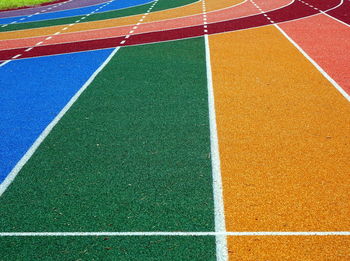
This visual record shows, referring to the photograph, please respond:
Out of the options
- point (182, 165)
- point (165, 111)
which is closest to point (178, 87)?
point (165, 111)

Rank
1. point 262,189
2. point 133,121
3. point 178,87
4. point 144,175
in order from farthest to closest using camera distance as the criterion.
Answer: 1. point 178,87
2. point 133,121
3. point 144,175
4. point 262,189

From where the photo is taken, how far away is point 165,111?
736 cm

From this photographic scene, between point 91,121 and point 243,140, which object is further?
point 91,121

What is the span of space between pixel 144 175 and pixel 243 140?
1.60 metres

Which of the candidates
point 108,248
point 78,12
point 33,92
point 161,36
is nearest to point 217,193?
point 108,248

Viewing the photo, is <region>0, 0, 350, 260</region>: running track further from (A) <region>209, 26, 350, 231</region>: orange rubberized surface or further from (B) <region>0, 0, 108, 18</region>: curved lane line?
(B) <region>0, 0, 108, 18</region>: curved lane line

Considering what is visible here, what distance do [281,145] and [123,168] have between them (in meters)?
2.09

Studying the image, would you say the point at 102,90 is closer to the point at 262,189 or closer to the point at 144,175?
the point at 144,175

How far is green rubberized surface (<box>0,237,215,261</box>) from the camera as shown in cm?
400

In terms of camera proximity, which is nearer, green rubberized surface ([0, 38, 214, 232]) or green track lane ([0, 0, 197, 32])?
green rubberized surface ([0, 38, 214, 232])

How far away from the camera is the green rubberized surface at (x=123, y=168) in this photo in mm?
4586

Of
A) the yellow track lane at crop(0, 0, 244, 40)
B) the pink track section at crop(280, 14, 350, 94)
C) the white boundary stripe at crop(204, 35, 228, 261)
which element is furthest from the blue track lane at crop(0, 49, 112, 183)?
the pink track section at crop(280, 14, 350, 94)

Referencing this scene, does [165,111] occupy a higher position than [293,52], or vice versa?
[165,111]

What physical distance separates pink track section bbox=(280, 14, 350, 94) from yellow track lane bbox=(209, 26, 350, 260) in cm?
37
